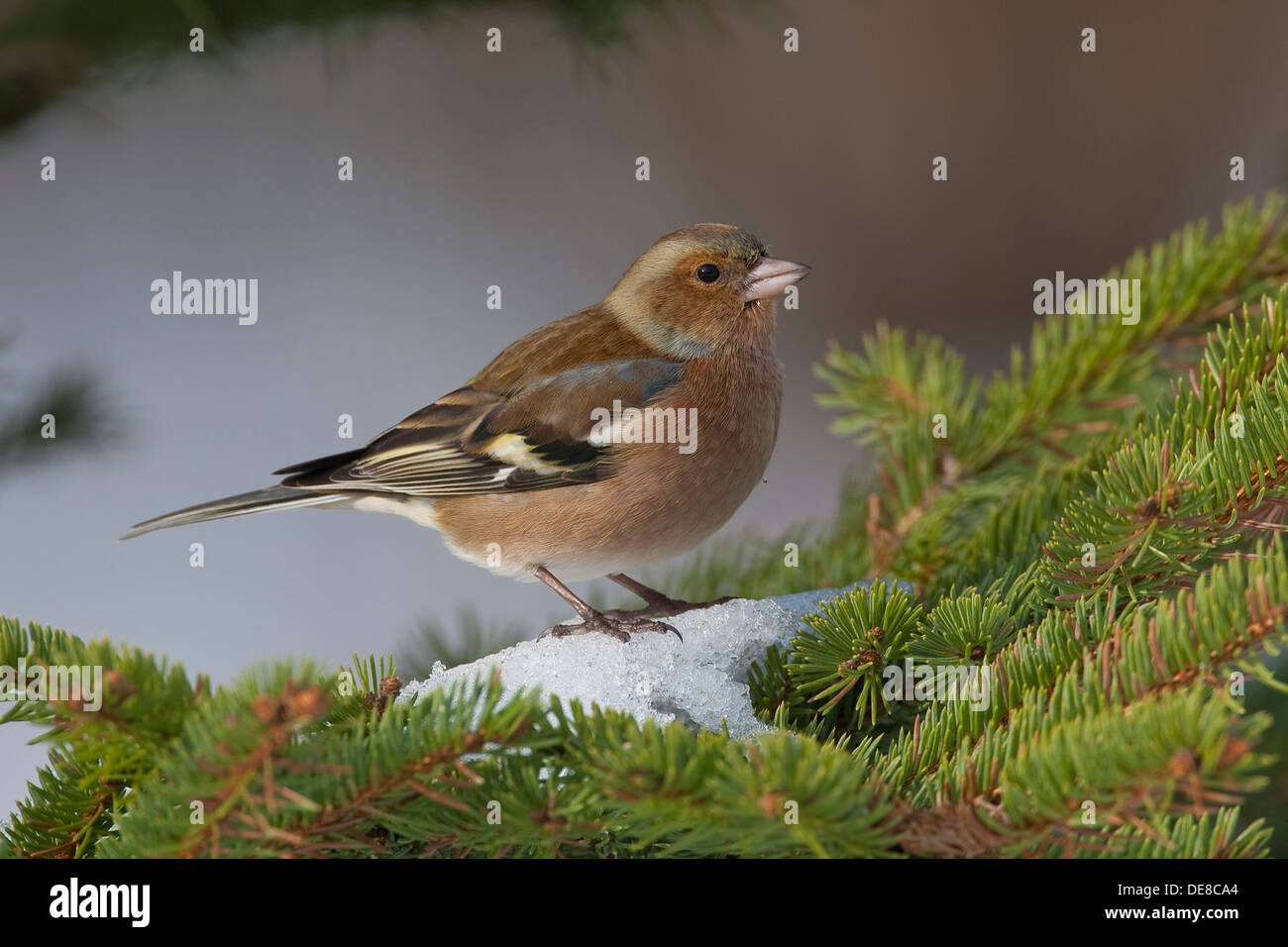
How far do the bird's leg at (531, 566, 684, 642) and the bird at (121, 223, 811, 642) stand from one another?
0.04 ft

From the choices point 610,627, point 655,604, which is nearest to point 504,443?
point 655,604

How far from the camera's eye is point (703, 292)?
2.16 m

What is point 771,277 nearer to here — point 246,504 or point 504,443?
point 504,443

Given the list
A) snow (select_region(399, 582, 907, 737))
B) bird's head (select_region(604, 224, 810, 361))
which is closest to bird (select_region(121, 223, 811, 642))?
bird's head (select_region(604, 224, 810, 361))

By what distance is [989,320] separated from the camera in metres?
3.84

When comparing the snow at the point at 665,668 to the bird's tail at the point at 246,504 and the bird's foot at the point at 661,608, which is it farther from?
the bird's tail at the point at 246,504

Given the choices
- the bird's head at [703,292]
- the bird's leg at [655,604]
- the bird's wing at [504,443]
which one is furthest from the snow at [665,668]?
the bird's head at [703,292]

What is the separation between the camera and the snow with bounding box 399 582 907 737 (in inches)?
52.8

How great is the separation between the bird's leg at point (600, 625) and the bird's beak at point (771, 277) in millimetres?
657

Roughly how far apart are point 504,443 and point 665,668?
29.1 inches

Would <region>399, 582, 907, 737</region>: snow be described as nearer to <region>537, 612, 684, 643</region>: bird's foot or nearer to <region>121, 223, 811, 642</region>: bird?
<region>537, 612, 684, 643</region>: bird's foot

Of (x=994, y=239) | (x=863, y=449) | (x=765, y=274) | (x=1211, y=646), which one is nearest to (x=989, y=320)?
(x=994, y=239)
